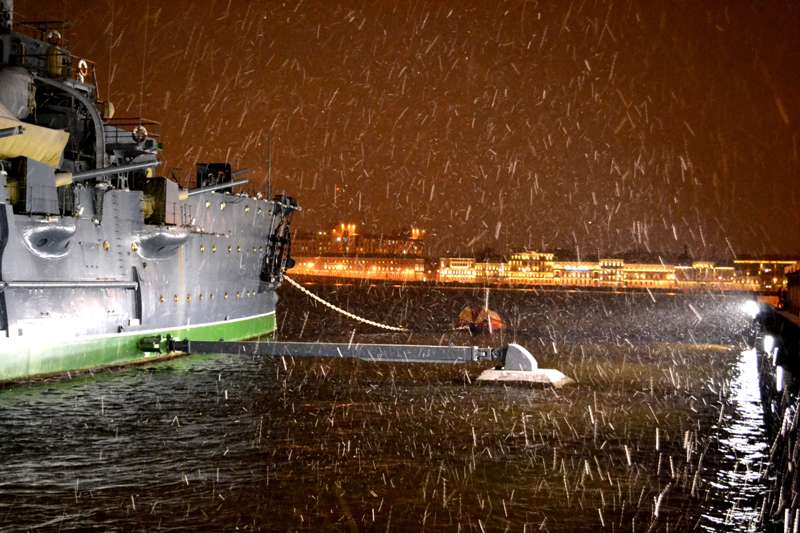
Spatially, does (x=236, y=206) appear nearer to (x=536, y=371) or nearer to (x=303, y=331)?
(x=536, y=371)

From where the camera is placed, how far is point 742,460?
15961 mm

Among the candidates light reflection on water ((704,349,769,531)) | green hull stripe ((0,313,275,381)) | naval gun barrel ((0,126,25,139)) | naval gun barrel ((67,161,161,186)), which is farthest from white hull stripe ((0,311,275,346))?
light reflection on water ((704,349,769,531))

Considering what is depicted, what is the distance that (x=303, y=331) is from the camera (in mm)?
54656

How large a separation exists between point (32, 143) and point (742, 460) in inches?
713

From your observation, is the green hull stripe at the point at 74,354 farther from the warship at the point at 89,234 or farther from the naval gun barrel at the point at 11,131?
the naval gun barrel at the point at 11,131

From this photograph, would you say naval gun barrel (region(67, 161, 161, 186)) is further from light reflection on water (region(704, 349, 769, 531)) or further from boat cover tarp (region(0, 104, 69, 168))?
light reflection on water (region(704, 349, 769, 531))

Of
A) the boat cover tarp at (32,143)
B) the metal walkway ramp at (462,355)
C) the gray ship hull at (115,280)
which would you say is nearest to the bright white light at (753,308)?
the metal walkway ramp at (462,355)

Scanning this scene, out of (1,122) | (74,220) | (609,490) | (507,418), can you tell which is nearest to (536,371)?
(507,418)

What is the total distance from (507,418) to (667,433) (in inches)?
126

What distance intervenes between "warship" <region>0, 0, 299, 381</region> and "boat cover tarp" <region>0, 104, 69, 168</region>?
0.11 feet

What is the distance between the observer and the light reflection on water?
11.9 metres

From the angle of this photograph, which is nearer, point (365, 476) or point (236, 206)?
point (365, 476)

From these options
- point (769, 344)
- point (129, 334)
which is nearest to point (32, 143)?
point (129, 334)

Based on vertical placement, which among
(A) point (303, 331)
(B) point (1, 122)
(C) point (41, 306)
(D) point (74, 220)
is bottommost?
(A) point (303, 331)
